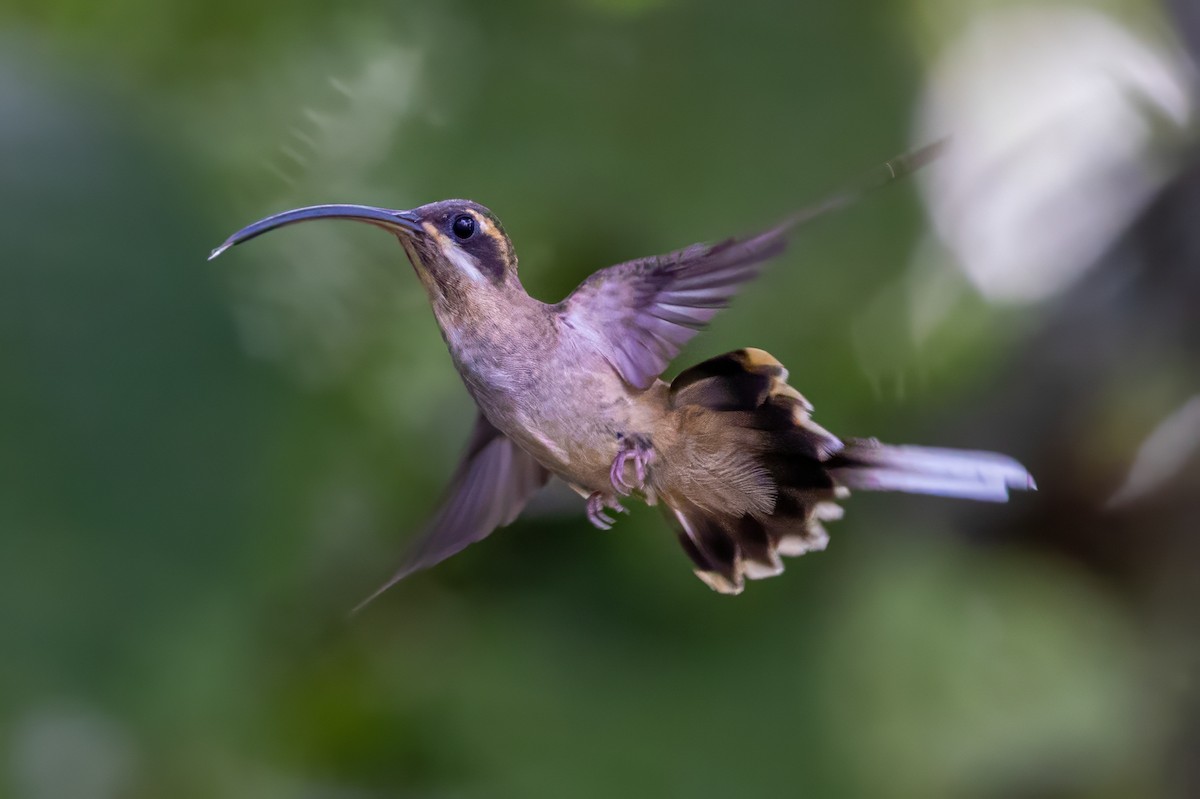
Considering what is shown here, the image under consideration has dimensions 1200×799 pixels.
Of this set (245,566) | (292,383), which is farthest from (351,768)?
(292,383)

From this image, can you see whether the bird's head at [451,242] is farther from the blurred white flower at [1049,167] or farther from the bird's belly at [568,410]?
the blurred white flower at [1049,167]

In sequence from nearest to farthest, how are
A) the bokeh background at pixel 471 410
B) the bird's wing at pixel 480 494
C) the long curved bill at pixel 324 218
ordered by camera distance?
the long curved bill at pixel 324 218 < the bird's wing at pixel 480 494 < the bokeh background at pixel 471 410

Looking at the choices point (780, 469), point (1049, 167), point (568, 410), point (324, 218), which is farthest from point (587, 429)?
point (1049, 167)

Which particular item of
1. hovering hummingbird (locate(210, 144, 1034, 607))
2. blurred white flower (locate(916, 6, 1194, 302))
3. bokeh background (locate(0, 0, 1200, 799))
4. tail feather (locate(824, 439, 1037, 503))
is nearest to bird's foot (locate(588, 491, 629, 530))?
hovering hummingbird (locate(210, 144, 1034, 607))

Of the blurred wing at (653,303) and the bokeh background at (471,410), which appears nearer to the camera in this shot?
the blurred wing at (653,303)

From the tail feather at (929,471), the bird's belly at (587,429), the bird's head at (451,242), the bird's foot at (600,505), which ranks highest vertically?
the bird's head at (451,242)

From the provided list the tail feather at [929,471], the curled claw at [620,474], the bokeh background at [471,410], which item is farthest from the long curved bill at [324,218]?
the bokeh background at [471,410]

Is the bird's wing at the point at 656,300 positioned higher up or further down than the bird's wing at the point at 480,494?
higher up
